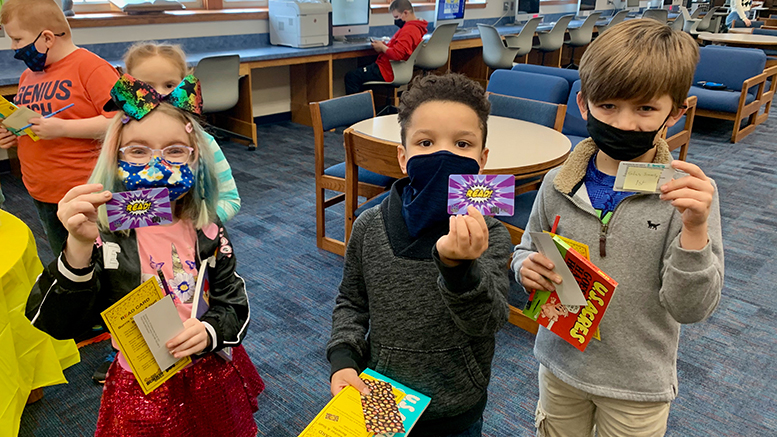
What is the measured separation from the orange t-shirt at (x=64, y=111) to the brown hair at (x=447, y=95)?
4.26 ft

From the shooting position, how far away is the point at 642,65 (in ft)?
3.26

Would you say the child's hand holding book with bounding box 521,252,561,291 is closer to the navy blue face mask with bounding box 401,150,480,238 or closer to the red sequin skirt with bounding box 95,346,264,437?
the navy blue face mask with bounding box 401,150,480,238

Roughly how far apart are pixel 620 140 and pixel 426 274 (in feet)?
1.47

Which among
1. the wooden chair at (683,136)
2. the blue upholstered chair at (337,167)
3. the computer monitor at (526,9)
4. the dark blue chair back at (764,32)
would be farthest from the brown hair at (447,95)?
the dark blue chair back at (764,32)

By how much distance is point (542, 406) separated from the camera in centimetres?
126

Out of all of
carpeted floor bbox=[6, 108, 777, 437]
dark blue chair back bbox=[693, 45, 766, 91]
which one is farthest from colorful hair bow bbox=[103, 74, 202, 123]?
dark blue chair back bbox=[693, 45, 766, 91]

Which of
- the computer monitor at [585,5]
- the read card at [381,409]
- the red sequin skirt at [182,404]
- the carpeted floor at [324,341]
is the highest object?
the computer monitor at [585,5]

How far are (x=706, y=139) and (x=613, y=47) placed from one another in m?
5.20

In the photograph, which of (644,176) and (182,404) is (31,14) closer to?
(182,404)

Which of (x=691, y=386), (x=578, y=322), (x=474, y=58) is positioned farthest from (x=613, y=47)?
(x=474, y=58)

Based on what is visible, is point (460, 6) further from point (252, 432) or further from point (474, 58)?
point (252, 432)

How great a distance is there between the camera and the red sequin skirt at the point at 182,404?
1.15 metres

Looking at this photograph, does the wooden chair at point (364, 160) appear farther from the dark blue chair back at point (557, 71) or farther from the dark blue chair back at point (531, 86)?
the dark blue chair back at point (557, 71)

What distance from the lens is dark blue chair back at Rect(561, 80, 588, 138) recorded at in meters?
3.33
